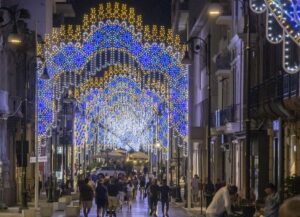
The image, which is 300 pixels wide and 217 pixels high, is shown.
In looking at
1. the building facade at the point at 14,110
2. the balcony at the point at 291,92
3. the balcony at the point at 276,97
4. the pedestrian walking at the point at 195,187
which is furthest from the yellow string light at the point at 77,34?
the pedestrian walking at the point at 195,187

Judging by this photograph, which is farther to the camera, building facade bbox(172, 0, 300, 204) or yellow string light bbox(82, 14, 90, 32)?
yellow string light bbox(82, 14, 90, 32)

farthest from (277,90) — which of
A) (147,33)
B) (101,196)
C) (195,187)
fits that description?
(195,187)

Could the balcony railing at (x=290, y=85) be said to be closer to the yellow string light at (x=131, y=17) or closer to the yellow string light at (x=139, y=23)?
the yellow string light at (x=131, y=17)

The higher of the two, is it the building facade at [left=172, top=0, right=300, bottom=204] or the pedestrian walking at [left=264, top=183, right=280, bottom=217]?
the building facade at [left=172, top=0, right=300, bottom=204]

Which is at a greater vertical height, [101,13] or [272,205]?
[101,13]

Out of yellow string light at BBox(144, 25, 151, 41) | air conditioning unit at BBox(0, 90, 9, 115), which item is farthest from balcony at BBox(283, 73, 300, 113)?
air conditioning unit at BBox(0, 90, 9, 115)

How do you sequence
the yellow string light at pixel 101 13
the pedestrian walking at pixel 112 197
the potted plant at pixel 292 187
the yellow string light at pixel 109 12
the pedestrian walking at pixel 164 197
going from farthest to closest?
the pedestrian walking at pixel 164 197 < the pedestrian walking at pixel 112 197 < the yellow string light at pixel 109 12 < the yellow string light at pixel 101 13 < the potted plant at pixel 292 187

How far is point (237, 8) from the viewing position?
51.3 m

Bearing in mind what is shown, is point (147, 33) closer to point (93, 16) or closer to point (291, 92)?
point (93, 16)

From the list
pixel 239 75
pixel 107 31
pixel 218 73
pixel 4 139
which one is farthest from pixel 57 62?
pixel 218 73

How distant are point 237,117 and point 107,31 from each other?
13.9m

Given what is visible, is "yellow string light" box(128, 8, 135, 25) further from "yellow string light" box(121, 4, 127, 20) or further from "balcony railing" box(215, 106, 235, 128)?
"balcony railing" box(215, 106, 235, 128)

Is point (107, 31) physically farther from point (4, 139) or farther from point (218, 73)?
point (218, 73)

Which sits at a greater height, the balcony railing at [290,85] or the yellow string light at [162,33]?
the yellow string light at [162,33]
